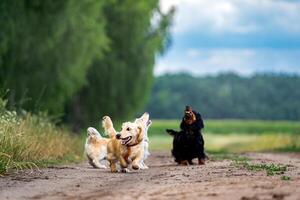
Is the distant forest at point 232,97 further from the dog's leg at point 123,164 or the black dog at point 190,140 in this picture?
the dog's leg at point 123,164

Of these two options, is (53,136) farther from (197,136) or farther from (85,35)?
(85,35)

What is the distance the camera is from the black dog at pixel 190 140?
17.7 metres

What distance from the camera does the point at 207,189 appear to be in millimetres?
11945

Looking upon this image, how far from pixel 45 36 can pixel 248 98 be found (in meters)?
92.9

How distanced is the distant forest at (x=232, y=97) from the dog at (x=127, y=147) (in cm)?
9377

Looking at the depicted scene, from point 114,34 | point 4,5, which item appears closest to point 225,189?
point 4,5

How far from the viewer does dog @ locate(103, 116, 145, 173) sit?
1591cm

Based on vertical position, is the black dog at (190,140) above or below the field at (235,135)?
below

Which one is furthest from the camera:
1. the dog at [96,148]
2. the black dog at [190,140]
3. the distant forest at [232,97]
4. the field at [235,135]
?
the distant forest at [232,97]

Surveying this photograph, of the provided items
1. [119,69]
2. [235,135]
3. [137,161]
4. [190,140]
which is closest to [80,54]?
[119,69]

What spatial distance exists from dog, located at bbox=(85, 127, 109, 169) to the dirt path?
881mm

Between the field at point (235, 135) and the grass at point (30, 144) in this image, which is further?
the field at point (235, 135)

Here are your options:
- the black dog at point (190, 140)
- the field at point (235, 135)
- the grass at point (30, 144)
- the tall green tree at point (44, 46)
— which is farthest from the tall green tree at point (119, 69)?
the black dog at point (190, 140)

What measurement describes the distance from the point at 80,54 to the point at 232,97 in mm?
91095
